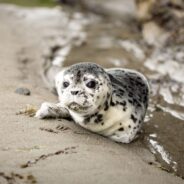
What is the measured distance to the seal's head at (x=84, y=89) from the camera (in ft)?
16.3

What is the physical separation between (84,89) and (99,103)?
0.76ft

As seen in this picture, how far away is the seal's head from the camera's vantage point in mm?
4953

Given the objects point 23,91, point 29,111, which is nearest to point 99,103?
point 29,111

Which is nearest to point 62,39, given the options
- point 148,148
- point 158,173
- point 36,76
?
point 36,76

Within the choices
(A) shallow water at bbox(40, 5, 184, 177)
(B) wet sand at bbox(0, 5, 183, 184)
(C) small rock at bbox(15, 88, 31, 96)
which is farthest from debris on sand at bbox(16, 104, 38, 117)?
(A) shallow water at bbox(40, 5, 184, 177)

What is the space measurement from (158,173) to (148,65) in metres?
4.19

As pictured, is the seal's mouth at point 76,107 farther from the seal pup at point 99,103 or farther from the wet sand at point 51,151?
the wet sand at point 51,151

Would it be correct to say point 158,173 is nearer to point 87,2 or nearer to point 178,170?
point 178,170

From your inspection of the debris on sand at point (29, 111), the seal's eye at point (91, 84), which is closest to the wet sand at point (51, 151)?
the debris on sand at point (29, 111)

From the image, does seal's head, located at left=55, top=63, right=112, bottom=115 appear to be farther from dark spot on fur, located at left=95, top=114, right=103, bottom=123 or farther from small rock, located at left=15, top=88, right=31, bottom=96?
small rock, located at left=15, top=88, right=31, bottom=96

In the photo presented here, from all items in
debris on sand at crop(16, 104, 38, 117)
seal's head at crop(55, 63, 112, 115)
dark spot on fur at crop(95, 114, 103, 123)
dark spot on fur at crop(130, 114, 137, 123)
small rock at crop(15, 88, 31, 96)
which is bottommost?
small rock at crop(15, 88, 31, 96)

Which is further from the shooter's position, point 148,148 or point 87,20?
point 87,20

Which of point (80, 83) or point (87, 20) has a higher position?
point (80, 83)

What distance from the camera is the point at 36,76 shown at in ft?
25.3
